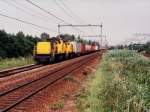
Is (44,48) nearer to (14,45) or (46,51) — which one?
(46,51)

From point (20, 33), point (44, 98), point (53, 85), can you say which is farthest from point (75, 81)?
Result: point (20, 33)

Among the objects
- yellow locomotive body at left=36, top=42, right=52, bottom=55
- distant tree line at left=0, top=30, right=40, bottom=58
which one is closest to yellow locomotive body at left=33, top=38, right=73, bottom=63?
yellow locomotive body at left=36, top=42, right=52, bottom=55

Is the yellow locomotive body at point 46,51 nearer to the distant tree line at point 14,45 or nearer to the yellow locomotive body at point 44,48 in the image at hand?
the yellow locomotive body at point 44,48

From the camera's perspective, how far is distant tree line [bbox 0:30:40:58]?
5269 centimetres

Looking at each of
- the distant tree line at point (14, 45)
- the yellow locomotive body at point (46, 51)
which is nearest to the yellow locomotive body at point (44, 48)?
the yellow locomotive body at point (46, 51)

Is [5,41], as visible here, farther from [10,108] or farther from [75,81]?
[10,108]

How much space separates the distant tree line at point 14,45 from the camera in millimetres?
52688

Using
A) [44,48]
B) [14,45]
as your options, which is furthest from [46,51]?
[14,45]

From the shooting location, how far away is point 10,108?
13.2 meters

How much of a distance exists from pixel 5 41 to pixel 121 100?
43.9m

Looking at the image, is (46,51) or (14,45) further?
(14,45)

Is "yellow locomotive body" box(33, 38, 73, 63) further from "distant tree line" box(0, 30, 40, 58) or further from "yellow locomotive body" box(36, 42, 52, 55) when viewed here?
"distant tree line" box(0, 30, 40, 58)

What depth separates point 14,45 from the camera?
2163 inches

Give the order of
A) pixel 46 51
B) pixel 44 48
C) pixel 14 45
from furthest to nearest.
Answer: pixel 14 45
pixel 44 48
pixel 46 51
